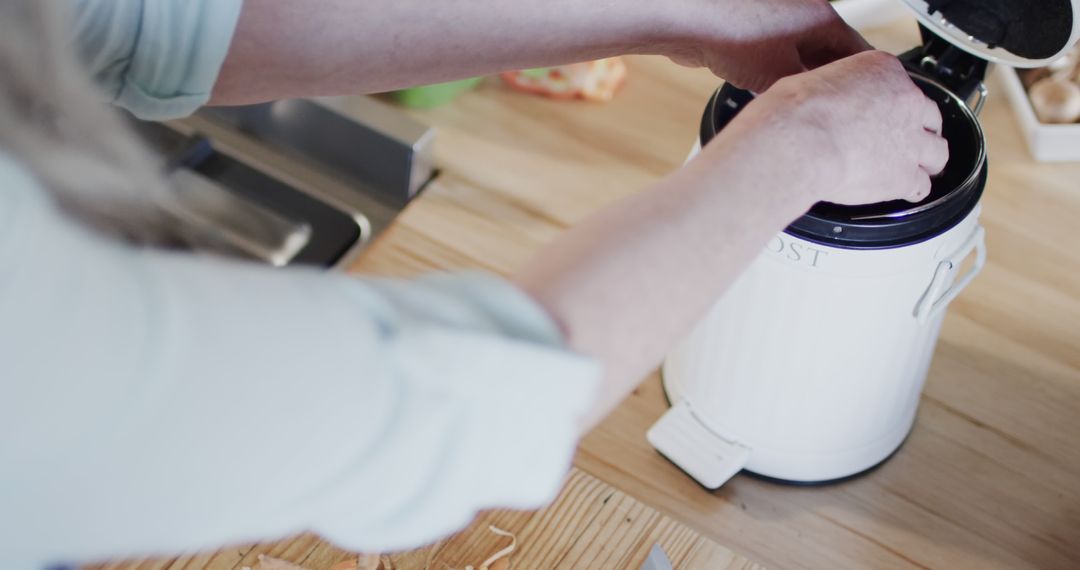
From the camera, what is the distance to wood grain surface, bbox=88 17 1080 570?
2.42ft

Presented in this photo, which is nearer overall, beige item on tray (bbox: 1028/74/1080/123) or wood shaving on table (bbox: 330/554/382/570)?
wood shaving on table (bbox: 330/554/382/570)

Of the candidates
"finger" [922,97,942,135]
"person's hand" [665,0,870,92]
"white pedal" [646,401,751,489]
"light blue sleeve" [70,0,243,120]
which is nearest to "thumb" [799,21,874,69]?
"person's hand" [665,0,870,92]

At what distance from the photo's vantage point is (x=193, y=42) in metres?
0.57

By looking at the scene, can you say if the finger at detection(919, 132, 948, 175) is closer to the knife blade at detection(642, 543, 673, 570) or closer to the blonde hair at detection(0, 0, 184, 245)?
the knife blade at detection(642, 543, 673, 570)

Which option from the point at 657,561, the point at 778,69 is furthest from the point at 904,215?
the point at 657,561

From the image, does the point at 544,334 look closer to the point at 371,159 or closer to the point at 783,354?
the point at 783,354

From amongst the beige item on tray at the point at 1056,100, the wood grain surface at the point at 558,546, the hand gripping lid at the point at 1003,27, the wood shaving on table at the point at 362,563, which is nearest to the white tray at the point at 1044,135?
the beige item on tray at the point at 1056,100

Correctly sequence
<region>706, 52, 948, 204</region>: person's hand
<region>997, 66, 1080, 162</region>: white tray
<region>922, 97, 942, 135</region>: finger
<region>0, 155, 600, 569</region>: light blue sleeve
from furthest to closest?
<region>997, 66, 1080, 162</region>: white tray, <region>922, 97, 942, 135</region>: finger, <region>706, 52, 948, 204</region>: person's hand, <region>0, 155, 600, 569</region>: light blue sleeve

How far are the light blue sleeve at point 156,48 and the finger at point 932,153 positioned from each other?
383 mm

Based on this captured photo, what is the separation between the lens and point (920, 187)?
1.96 ft

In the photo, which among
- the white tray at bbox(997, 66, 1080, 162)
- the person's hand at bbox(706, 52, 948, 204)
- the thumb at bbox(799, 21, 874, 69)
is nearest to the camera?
the person's hand at bbox(706, 52, 948, 204)

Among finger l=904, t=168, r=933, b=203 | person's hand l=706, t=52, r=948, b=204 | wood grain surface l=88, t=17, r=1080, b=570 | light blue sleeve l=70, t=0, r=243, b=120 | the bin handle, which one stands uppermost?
light blue sleeve l=70, t=0, r=243, b=120

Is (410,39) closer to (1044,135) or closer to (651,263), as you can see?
(651,263)

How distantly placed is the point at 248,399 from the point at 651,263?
6.6 inches
